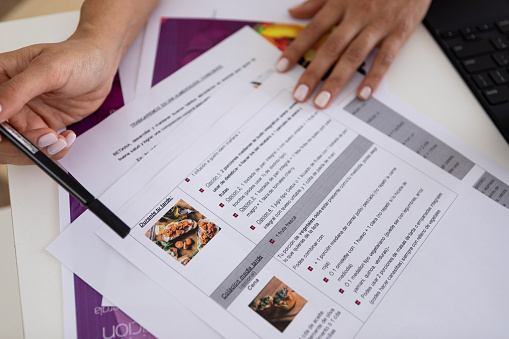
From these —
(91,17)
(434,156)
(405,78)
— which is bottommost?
(91,17)

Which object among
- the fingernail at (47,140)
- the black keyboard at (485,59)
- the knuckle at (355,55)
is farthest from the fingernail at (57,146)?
the black keyboard at (485,59)

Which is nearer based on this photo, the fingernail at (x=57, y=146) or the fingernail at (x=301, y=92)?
the fingernail at (x=57, y=146)

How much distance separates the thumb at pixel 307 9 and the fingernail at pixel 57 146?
449 millimetres

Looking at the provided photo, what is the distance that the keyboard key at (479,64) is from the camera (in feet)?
2.30

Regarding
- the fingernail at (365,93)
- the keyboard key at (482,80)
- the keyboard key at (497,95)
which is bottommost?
the fingernail at (365,93)

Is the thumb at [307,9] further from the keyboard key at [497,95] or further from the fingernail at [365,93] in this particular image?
the keyboard key at [497,95]

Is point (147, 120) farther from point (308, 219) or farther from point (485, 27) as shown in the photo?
point (485, 27)

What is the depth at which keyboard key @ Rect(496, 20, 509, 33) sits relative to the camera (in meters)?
0.73

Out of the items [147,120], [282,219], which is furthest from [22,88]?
[282,219]

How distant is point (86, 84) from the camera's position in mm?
620

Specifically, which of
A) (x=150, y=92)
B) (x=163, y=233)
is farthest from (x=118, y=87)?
(x=163, y=233)

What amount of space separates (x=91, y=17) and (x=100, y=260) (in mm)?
388

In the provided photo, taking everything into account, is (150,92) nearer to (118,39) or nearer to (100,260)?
(118,39)

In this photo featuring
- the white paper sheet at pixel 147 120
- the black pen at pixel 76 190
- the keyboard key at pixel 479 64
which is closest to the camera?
the black pen at pixel 76 190
